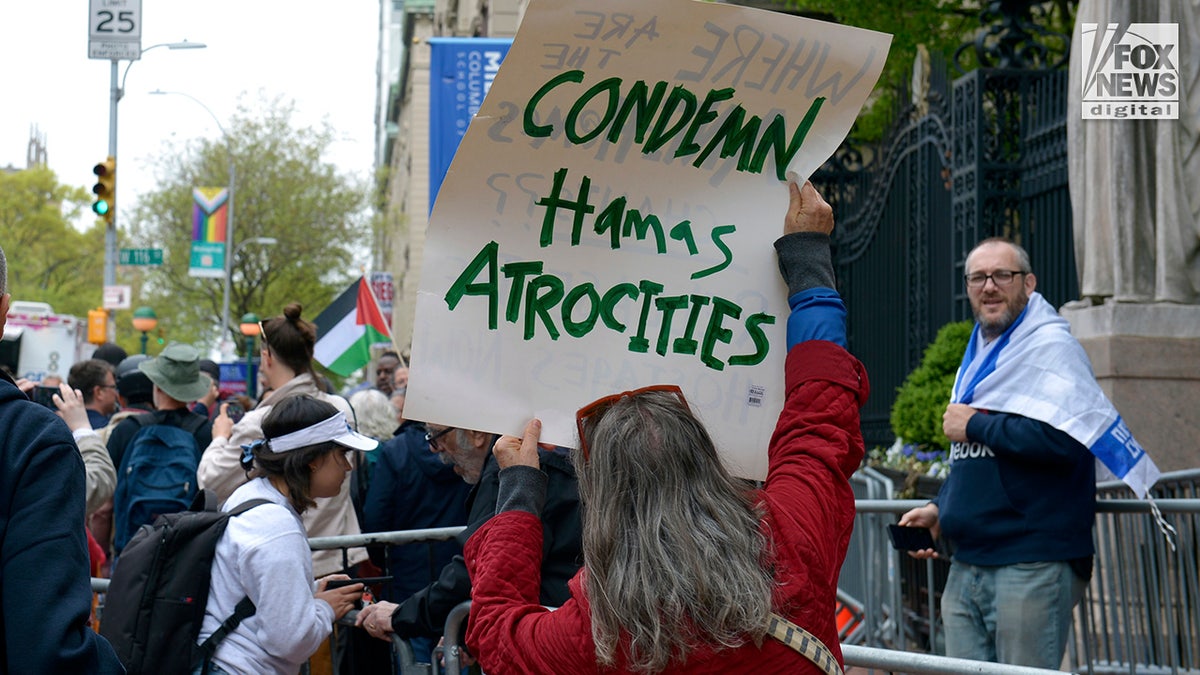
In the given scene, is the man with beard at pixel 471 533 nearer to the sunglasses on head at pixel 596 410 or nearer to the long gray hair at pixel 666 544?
the sunglasses on head at pixel 596 410

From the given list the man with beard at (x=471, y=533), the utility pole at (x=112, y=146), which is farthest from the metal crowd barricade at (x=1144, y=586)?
the utility pole at (x=112, y=146)

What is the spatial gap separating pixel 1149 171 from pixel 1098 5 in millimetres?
1095

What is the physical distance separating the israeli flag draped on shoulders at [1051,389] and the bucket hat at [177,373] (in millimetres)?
4313

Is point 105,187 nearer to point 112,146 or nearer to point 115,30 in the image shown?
point 115,30

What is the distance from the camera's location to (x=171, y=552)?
14.4 feet

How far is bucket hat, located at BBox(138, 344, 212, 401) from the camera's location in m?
7.82

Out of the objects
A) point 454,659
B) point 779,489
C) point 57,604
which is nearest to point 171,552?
point 454,659

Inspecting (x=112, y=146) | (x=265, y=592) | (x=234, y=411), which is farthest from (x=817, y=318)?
(x=112, y=146)

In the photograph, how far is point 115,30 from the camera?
2400 centimetres

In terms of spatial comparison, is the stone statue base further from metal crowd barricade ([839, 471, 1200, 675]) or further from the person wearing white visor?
the person wearing white visor

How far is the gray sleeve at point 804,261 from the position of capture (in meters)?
3.18

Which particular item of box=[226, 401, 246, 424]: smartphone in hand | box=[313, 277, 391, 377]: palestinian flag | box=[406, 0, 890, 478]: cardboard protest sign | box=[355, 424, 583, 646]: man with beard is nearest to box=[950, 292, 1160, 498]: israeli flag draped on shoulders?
box=[355, 424, 583, 646]: man with beard

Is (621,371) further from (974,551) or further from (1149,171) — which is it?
(1149,171)

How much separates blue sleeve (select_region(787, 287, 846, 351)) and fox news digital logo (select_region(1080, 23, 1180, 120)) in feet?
18.3
